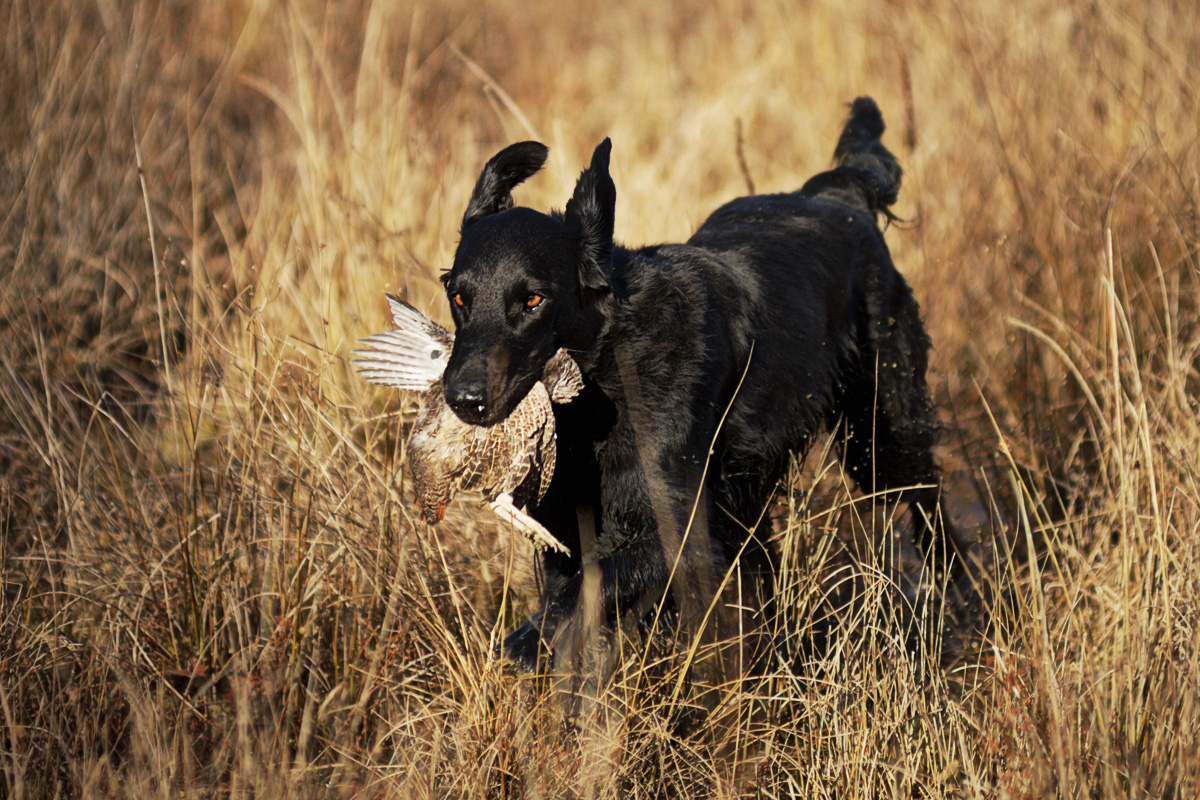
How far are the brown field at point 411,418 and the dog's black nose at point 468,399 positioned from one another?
0.51m

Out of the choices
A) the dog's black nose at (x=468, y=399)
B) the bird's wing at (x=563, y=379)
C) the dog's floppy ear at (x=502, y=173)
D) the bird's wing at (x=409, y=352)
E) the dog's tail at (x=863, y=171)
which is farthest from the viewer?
the dog's tail at (x=863, y=171)

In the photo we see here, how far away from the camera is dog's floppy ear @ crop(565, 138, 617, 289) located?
272 centimetres

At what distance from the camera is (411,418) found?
3.88 meters

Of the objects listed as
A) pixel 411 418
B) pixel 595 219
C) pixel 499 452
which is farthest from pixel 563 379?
pixel 411 418

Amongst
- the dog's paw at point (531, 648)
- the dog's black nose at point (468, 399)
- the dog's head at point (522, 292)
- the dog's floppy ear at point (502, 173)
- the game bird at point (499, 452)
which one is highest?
the dog's floppy ear at point (502, 173)

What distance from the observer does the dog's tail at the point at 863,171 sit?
4.13m

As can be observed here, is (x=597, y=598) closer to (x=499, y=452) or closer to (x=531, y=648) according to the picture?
(x=531, y=648)

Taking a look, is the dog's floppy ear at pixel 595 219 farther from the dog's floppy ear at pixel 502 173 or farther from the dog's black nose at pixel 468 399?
the dog's black nose at pixel 468 399

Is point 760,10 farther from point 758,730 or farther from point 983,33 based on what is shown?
point 758,730

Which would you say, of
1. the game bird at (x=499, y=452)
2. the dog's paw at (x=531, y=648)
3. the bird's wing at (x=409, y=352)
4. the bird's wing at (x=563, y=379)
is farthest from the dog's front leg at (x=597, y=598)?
the bird's wing at (x=409, y=352)

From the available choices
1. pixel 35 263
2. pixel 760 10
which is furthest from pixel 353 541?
pixel 760 10

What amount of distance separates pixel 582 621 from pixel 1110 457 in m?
2.00

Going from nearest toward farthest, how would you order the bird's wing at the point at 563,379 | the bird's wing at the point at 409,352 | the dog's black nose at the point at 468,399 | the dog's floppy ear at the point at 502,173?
the dog's black nose at the point at 468,399 < the bird's wing at the point at 563,379 < the bird's wing at the point at 409,352 < the dog's floppy ear at the point at 502,173

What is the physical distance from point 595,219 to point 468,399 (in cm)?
66
